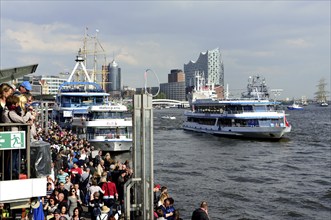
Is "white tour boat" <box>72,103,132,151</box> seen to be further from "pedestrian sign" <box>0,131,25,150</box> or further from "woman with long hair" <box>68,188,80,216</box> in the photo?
"pedestrian sign" <box>0,131,25,150</box>

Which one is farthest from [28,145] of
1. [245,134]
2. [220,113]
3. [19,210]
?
[220,113]

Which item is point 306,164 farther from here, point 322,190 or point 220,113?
point 220,113

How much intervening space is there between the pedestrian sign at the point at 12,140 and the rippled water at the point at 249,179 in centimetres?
1333

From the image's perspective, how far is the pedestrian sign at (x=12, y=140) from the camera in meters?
6.40

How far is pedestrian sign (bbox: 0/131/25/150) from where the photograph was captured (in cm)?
640

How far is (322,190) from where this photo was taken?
24.6 metres

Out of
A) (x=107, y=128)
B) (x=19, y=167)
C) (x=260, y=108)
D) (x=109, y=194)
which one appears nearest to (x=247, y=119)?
(x=260, y=108)

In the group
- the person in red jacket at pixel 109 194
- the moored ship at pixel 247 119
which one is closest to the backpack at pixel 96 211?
the person in red jacket at pixel 109 194

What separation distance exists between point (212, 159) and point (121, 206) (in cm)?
2644

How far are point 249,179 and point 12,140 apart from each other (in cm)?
2363

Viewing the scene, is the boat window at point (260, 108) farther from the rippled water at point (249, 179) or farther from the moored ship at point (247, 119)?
the rippled water at point (249, 179)

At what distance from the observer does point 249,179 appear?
2803 cm

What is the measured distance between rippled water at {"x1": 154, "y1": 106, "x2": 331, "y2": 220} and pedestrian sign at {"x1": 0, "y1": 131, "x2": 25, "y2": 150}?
43.7 feet

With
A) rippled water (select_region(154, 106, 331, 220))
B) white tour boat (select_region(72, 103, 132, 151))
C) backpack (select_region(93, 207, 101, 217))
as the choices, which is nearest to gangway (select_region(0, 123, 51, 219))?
backpack (select_region(93, 207, 101, 217))
